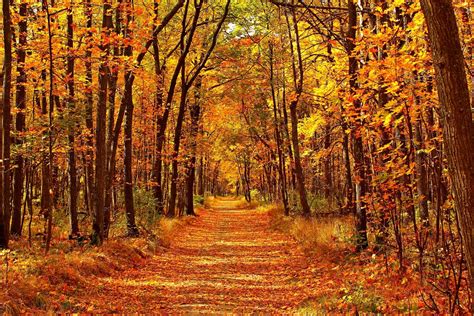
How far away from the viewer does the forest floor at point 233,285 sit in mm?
6934

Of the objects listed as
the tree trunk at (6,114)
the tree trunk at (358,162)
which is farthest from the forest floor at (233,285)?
the tree trunk at (6,114)

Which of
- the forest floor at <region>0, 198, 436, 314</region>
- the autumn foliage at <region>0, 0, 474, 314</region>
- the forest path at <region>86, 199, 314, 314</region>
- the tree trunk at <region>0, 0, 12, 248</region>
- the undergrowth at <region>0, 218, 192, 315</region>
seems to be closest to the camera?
the autumn foliage at <region>0, 0, 474, 314</region>

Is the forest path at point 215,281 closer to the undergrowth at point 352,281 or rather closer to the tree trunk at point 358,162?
the undergrowth at point 352,281

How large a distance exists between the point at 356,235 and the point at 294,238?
16.6 ft

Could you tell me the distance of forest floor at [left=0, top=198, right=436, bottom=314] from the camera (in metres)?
6.93

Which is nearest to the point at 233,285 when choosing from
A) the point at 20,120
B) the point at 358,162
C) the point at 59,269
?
the point at 59,269

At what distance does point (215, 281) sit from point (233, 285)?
1.89 feet

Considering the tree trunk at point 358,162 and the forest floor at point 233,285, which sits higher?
the tree trunk at point 358,162

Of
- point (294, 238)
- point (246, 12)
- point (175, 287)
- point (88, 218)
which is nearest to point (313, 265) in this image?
point (175, 287)

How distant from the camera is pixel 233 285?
9352 mm

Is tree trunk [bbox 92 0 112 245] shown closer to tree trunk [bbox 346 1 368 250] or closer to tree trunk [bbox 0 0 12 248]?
tree trunk [bbox 0 0 12 248]

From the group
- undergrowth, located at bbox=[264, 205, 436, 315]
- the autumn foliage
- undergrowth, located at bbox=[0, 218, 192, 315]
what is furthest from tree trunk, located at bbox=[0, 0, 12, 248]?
undergrowth, located at bbox=[264, 205, 436, 315]

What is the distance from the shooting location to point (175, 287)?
9.18 metres

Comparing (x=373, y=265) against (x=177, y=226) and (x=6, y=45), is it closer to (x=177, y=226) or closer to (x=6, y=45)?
(x=6, y=45)
